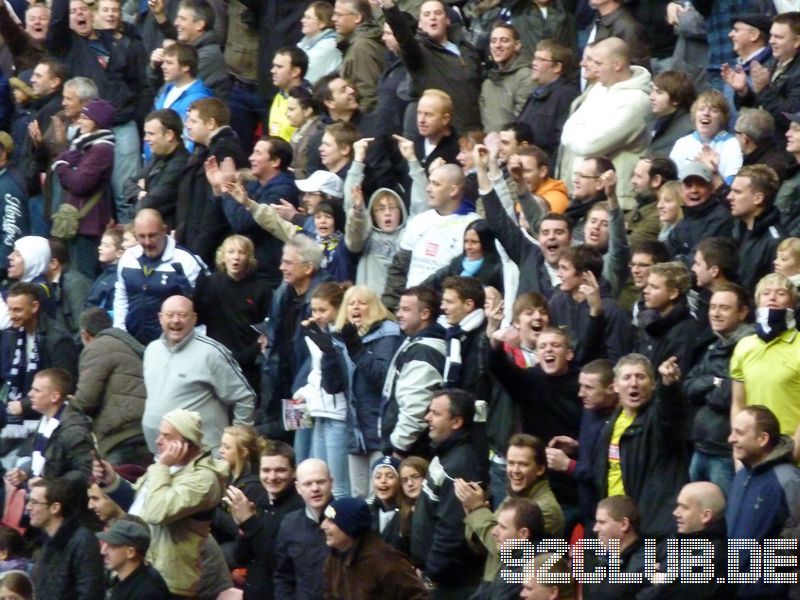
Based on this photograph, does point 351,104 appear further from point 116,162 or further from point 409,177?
point 116,162

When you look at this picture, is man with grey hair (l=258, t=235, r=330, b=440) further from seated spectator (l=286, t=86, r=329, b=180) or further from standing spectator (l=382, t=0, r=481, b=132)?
standing spectator (l=382, t=0, r=481, b=132)

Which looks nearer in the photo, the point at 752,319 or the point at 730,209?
the point at 752,319

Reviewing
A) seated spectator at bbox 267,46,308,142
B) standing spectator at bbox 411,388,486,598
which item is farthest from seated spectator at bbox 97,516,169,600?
seated spectator at bbox 267,46,308,142

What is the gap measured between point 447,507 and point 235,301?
347 cm

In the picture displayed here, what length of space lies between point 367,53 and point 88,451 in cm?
511

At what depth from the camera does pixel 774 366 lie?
11805 millimetres

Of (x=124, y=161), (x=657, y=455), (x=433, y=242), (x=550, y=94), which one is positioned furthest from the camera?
(x=124, y=161)

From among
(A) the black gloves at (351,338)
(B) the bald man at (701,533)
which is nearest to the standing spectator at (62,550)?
(A) the black gloves at (351,338)

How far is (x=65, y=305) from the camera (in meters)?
16.5

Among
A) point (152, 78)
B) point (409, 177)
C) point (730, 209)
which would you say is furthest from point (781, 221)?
point (152, 78)

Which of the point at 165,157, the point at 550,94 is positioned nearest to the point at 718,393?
the point at 550,94

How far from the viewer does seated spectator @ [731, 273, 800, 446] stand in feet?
38.7

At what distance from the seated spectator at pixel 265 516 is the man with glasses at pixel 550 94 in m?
4.02

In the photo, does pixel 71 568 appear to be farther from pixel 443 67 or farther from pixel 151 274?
pixel 443 67
